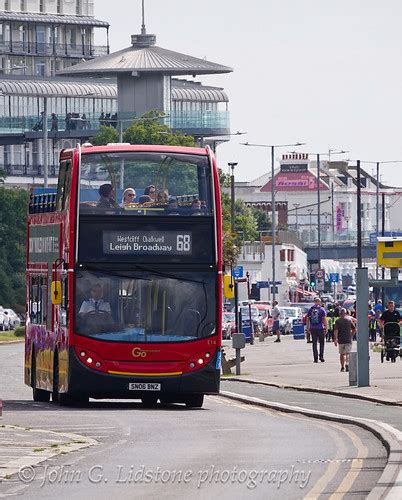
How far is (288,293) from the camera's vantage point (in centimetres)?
13975

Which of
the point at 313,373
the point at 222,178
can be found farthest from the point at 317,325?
the point at 222,178

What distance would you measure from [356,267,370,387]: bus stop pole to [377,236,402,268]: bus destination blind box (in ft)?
1.35

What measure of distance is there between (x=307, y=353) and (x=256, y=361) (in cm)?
639

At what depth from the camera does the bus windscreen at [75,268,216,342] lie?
3244cm

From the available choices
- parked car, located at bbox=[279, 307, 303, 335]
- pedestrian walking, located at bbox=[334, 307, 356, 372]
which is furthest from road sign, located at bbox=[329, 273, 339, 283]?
pedestrian walking, located at bbox=[334, 307, 356, 372]

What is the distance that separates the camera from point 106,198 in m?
32.4

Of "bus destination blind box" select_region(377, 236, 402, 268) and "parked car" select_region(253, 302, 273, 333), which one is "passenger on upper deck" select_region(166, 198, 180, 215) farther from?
"parked car" select_region(253, 302, 273, 333)

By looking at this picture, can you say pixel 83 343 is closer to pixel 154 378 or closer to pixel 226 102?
pixel 154 378

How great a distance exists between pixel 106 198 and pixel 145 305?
175 cm

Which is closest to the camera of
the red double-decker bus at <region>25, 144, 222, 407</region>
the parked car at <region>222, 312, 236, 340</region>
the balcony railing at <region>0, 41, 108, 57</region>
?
the red double-decker bus at <region>25, 144, 222, 407</region>

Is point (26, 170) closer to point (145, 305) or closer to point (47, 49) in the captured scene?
point (47, 49)

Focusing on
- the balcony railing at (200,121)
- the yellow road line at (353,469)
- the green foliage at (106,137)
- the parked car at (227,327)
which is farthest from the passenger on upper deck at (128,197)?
the balcony railing at (200,121)

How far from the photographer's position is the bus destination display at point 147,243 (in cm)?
3238

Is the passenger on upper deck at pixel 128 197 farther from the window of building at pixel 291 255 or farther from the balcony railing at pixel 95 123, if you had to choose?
the balcony railing at pixel 95 123
